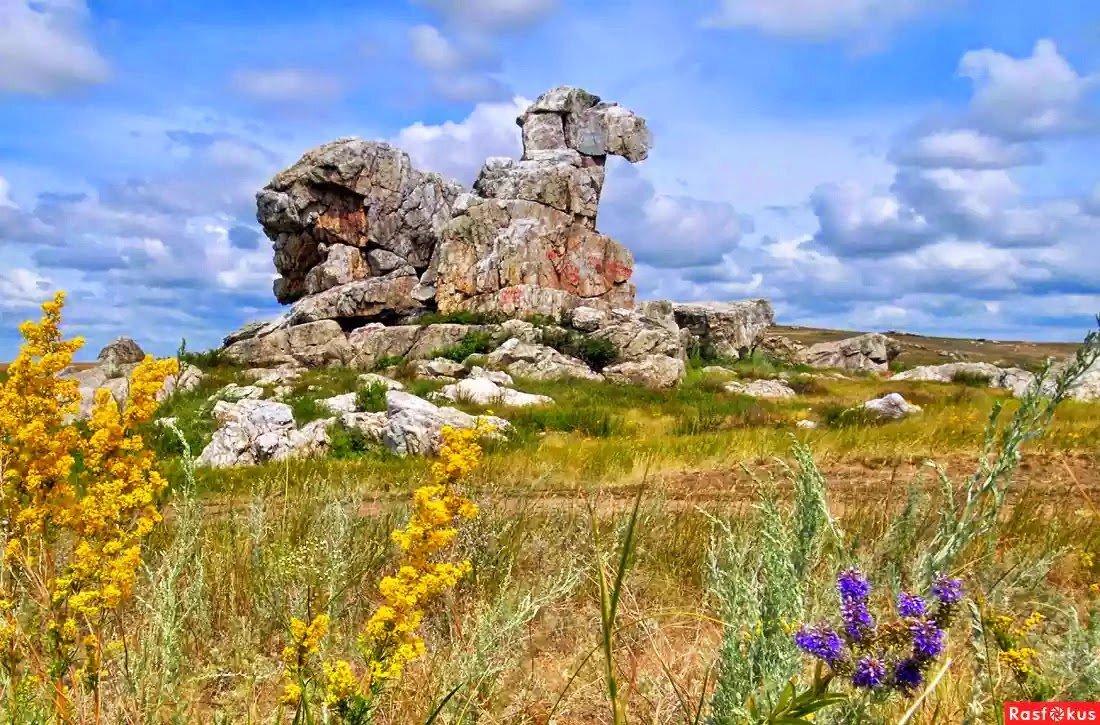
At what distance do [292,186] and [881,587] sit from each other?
133 ft

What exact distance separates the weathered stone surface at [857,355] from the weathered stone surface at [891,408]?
71.3ft

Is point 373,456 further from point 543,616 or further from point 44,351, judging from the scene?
point 44,351

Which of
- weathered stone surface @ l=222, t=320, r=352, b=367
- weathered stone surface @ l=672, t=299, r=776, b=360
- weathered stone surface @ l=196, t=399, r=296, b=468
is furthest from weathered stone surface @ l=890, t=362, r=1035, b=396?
weathered stone surface @ l=196, t=399, r=296, b=468

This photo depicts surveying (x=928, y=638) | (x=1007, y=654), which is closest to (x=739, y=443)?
(x=1007, y=654)

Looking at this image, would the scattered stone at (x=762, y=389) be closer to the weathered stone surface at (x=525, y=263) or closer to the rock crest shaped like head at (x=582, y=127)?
the weathered stone surface at (x=525, y=263)

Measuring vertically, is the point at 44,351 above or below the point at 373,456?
above

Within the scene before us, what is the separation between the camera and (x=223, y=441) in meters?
13.5

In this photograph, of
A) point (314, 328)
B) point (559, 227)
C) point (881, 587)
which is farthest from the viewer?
point (559, 227)

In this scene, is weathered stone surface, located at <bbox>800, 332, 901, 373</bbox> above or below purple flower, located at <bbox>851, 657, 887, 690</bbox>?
above

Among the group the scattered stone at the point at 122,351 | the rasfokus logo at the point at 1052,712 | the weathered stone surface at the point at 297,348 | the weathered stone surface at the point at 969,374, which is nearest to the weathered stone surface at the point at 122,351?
the scattered stone at the point at 122,351

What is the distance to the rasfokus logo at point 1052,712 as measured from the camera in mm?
1801

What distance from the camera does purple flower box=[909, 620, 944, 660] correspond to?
3.62 ft

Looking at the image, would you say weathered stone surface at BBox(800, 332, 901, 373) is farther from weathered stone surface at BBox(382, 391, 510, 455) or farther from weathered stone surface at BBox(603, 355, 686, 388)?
weathered stone surface at BBox(382, 391, 510, 455)

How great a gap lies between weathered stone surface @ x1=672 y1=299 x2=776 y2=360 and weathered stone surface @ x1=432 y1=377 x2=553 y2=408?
20.0 metres
